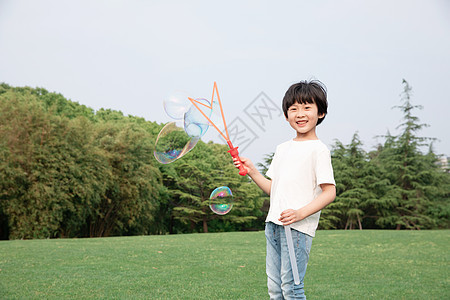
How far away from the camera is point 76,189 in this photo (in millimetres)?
18156

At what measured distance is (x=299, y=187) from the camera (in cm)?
239

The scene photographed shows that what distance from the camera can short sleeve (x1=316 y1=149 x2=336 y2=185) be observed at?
A: 232 cm

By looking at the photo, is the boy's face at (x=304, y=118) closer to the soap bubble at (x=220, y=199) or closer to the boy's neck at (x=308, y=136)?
the boy's neck at (x=308, y=136)

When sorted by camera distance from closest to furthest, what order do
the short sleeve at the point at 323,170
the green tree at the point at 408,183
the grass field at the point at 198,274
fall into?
the short sleeve at the point at 323,170 → the grass field at the point at 198,274 → the green tree at the point at 408,183

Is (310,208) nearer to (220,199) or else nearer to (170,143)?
A: (220,199)

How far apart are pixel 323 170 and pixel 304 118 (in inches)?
13.4

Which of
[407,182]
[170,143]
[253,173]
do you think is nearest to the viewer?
[253,173]

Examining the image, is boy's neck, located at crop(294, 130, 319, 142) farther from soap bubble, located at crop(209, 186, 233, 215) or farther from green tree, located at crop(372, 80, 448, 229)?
green tree, located at crop(372, 80, 448, 229)

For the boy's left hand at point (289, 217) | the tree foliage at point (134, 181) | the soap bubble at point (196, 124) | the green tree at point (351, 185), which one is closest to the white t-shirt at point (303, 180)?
the boy's left hand at point (289, 217)

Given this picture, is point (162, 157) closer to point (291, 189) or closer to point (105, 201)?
point (291, 189)

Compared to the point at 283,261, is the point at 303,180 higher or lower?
higher

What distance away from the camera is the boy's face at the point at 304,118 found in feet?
7.99

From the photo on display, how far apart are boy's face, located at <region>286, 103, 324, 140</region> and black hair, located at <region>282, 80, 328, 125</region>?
0.03 meters

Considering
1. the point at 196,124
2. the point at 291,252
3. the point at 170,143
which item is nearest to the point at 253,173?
the point at 291,252
